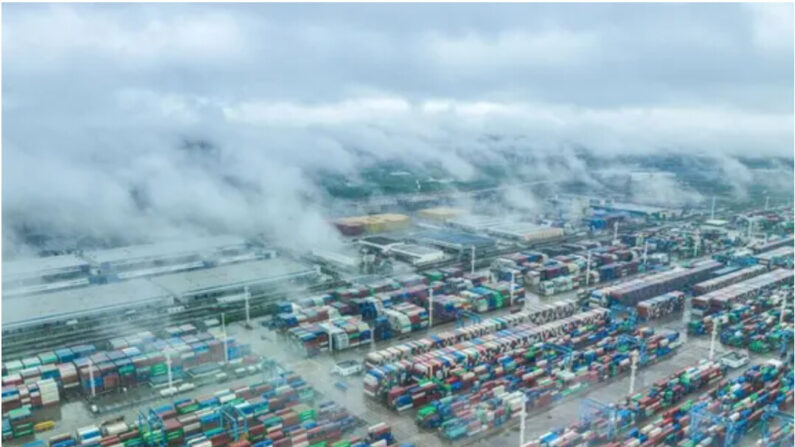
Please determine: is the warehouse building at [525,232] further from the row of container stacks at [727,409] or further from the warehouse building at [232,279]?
the row of container stacks at [727,409]

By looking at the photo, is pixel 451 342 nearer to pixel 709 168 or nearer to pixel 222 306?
pixel 222 306

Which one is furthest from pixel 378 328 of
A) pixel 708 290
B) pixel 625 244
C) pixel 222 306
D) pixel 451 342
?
pixel 625 244

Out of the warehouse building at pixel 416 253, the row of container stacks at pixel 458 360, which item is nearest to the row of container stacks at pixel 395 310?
the row of container stacks at pixel 458 360

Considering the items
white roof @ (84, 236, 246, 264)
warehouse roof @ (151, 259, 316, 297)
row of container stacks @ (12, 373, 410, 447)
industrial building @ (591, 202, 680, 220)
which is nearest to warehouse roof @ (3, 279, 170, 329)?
warehouse roof @ (151, 259, 316, 297)

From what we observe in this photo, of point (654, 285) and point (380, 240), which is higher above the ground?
point (654, 285)

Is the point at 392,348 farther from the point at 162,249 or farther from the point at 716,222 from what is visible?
the point at 716,222

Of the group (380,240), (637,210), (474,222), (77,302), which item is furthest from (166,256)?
(637,210)
